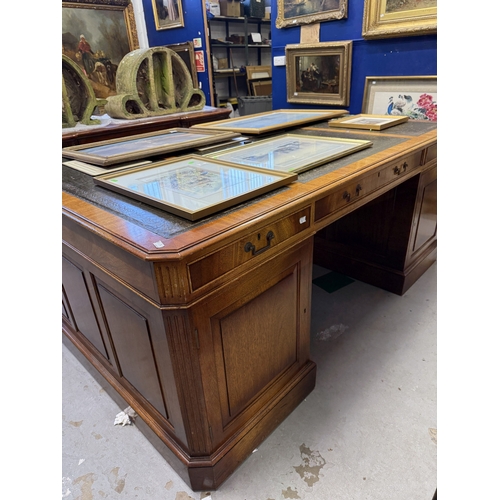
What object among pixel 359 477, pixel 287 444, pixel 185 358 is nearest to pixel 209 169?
pixel 185 358

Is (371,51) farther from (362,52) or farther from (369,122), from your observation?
(369,122)

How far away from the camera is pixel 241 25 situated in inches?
232

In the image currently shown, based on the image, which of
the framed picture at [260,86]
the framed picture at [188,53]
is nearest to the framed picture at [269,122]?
the framed picture at [188,53]

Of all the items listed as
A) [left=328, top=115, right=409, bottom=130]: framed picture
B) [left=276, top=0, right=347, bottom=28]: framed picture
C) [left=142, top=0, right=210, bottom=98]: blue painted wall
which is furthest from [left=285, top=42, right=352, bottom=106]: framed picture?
[left=142, top=0, right=210, bottom=98]: blue painted wall

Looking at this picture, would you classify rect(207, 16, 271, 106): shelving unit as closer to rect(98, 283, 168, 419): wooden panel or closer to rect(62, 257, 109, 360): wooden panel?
rect(62, 257, 109, 360): wooden panel

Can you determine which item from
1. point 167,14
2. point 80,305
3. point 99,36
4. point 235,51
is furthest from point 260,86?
point 80,305

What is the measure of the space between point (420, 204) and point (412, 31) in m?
1.41

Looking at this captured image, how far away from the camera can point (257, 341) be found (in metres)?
1.22

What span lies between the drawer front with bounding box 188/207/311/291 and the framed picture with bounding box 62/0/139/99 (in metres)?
4.15

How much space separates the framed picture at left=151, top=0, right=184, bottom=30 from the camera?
4.67 metres

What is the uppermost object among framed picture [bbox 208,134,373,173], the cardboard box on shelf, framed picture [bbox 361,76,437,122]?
the cardboard box on shelf

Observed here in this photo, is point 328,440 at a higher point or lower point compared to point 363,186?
lower

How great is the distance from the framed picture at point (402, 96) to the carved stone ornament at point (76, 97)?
2229 mm

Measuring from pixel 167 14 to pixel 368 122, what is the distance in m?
4.05
